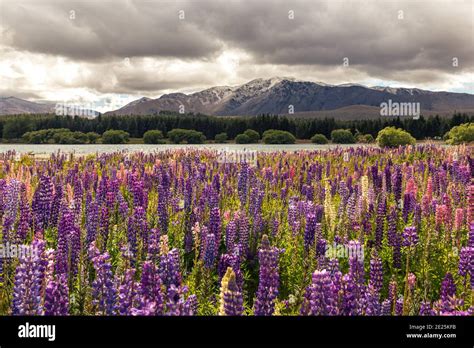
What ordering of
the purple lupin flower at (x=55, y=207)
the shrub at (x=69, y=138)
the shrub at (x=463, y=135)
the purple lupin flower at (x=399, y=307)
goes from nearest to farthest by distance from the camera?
the purple lupin flower at (x=399, y=307), the purple lupin flower at (x=55, y=207), the shrub at (x=463, y=135), the shrub at (x=69, y=138)

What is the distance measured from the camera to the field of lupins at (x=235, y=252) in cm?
317

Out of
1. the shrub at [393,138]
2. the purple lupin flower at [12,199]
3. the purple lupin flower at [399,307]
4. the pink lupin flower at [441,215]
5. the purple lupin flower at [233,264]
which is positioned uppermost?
the shrub at [393,138]

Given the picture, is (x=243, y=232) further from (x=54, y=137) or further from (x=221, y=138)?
(x=221, y=138)

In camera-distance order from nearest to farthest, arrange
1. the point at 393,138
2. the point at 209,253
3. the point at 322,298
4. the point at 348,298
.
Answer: the point at 322,298 → the point at 348,298 → the point at 209,253 → the point at 393,138

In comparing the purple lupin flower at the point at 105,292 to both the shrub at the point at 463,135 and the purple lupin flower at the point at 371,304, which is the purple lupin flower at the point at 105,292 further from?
the shrub at the point at 463,135

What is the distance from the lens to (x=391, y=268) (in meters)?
6.23

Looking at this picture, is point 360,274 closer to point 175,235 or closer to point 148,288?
point 148,288

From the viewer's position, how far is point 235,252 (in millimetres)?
4949

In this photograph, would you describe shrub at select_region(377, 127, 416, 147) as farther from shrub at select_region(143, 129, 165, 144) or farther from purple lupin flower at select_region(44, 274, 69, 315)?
shrub at select_region(143, 129, 165, 144)

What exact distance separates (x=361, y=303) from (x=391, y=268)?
3054mm

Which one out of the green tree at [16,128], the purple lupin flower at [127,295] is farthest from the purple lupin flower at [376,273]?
the green tree at [16,128]

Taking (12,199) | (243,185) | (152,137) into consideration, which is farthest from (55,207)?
(152,137)

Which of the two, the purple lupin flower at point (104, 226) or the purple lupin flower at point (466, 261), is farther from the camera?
the purple lupin flower at point (104, 226)

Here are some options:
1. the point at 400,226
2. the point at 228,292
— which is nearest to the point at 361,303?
the point at 228,292
